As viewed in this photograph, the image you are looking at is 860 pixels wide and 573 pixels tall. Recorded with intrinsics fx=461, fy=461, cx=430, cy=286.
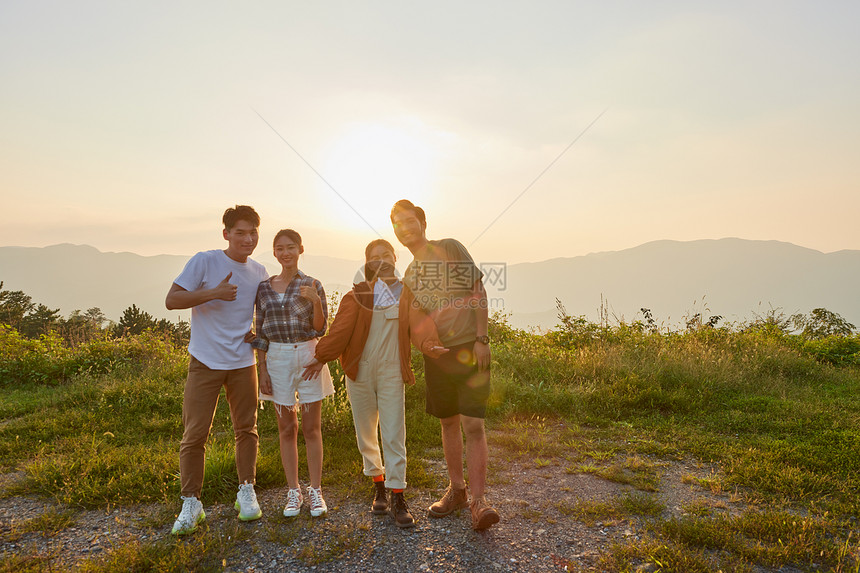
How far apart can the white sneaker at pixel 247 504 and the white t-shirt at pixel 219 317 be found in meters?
1.04

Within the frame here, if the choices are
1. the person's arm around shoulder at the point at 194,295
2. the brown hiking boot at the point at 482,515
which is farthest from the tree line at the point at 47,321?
the brown hiking boot at the point at 482,515

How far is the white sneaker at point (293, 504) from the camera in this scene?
3727 mm

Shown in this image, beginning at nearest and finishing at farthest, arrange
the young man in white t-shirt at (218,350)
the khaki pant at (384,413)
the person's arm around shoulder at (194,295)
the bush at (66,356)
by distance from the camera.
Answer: the person's arm around shoulder at (194,295) → the young man in white t-shirt at (218,350) → the khaki pant at (384,413) → the bush at (66,356)

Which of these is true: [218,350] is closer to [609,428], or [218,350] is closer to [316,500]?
[316,500]

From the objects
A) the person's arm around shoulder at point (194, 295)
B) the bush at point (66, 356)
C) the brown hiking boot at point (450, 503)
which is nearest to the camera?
the person's arm around shoulder at point (194, 295)

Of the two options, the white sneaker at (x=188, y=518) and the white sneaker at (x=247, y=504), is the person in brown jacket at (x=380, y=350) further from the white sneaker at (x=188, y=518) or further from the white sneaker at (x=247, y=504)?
the white sneaker at (x=188, y=518)

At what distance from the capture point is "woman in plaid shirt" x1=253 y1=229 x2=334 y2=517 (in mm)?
3643

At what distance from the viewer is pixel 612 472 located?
182 inches

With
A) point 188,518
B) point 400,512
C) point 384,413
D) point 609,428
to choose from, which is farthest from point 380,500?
point 609,428

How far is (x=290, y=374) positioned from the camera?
3.65 metres

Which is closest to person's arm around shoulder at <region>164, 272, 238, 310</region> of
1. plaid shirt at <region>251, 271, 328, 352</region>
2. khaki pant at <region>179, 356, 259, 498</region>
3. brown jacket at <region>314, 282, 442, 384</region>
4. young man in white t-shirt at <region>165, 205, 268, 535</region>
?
young man in white t-shirt at <region>165, 205, 268, 535</region>

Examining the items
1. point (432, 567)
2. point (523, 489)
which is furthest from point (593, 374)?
point (432, 567)

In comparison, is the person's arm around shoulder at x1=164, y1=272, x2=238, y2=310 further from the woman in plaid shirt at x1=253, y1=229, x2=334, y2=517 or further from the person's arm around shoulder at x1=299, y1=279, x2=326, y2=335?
the person's arm around shoulder at x1=299, y1=279, x2=326, y2=335

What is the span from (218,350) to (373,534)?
6.11 ft
